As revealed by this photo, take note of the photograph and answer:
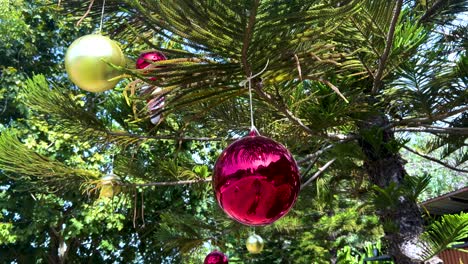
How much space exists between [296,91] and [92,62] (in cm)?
99

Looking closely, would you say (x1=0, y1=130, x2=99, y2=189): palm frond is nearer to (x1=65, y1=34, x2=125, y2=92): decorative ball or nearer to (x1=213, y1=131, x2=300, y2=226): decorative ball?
(x1=65, y1=34, x2=125, y2=92): decorative ball

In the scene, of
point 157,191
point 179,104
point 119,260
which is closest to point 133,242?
point 119,260

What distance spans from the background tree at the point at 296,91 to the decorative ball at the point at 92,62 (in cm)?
8

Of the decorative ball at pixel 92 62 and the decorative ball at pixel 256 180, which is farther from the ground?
the decorative ball at pixel 92 62

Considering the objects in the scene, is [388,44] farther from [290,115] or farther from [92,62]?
[92,62]

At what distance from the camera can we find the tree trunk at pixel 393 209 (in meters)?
2.12

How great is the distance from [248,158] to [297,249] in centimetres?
590

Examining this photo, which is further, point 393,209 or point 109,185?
point 109,185

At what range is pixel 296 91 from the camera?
1.88 m

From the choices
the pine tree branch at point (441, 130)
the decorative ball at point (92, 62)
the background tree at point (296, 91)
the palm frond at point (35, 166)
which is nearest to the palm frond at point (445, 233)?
the background tree at point (296, 91)

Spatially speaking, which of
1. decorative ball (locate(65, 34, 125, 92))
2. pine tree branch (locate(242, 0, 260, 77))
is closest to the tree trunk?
pine tree branch (locate(242, 0, 260, 77))

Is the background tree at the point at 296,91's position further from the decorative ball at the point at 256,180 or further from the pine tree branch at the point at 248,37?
the decorative ball at the point at 256,180

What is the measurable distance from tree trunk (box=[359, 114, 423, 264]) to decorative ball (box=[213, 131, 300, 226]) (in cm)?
110

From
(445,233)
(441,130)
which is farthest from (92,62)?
(441,130)
